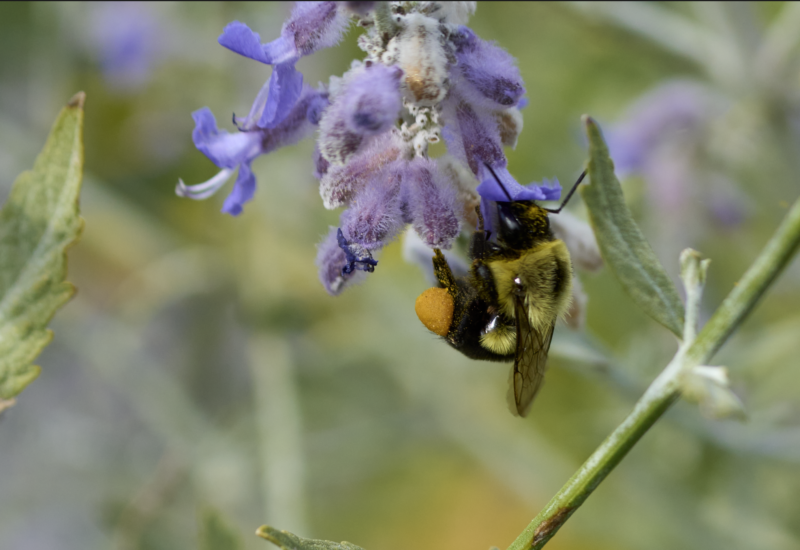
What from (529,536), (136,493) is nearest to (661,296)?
(529,536)

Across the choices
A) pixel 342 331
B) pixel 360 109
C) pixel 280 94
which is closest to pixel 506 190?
pixel 360 109

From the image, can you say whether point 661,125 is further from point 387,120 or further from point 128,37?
point 128,37

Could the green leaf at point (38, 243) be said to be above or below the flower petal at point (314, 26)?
below

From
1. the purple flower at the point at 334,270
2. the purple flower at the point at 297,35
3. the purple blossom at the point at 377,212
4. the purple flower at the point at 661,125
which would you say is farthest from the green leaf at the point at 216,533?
the purple flower at the point at 661,125

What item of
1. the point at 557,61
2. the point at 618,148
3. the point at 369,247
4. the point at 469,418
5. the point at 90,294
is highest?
the point at 369,247

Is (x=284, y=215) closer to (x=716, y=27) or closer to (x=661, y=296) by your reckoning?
(x=716, y=27)

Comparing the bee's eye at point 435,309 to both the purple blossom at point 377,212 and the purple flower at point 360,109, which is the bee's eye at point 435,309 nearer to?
the purple blossom at point 377,212

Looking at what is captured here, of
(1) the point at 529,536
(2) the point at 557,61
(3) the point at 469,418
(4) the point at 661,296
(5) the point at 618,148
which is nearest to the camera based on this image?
(1) the point at 529,536
